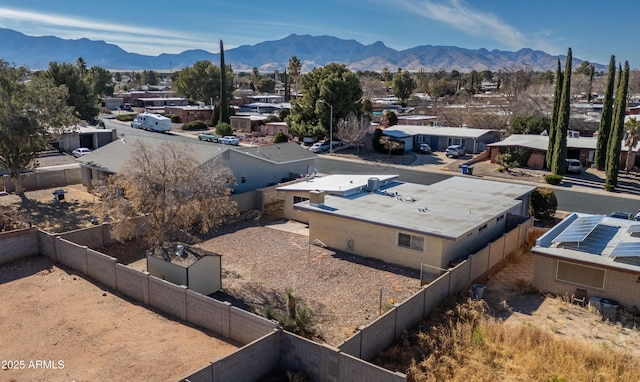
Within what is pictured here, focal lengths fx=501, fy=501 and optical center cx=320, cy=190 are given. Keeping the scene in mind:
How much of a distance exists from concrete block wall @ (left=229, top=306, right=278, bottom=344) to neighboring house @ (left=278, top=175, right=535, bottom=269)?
1031 centimetres

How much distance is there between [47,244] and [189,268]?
985cm

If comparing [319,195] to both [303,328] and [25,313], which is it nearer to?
[303,328]

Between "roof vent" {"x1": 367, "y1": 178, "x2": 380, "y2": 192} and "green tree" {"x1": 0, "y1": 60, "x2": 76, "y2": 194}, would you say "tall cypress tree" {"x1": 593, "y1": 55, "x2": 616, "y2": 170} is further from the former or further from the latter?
"green tree" {"x1": 0, "y1": 60, "x2": 76, "y2": 194}

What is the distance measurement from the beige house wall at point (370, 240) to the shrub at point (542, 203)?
14060mm

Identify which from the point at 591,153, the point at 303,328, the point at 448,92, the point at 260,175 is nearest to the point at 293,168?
the point at 260,175

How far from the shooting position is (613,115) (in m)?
50.7

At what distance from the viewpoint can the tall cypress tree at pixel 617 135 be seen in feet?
144

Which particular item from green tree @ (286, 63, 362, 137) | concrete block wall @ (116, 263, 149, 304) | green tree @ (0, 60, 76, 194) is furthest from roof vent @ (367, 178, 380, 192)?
green tree @ (286, 63, 362, 137)

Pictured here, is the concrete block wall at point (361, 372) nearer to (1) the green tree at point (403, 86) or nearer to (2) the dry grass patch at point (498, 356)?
(2) the dry grass patch at point (498, 356)

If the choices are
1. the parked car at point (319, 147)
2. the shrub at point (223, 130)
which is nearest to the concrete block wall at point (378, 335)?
the parked car at point (319, 147)

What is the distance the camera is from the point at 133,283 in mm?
20719

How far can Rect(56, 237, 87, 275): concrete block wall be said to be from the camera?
2334 cm

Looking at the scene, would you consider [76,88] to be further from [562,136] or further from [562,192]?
[562,192]

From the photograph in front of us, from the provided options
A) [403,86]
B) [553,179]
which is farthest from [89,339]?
[403,86]
